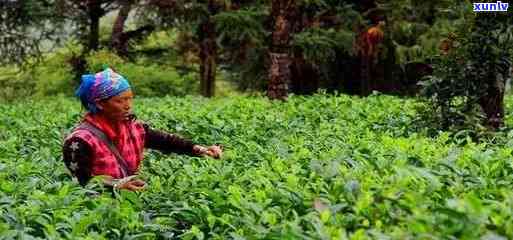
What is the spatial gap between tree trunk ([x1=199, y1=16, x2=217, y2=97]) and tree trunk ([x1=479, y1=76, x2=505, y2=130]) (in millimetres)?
16917

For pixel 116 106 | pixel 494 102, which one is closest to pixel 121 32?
pixel 494 102

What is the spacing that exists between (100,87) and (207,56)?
2058 centimetres

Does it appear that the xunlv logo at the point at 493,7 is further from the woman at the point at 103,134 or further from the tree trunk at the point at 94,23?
the tree trunk at the point at 94,23

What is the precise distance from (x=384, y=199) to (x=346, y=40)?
2054 cm

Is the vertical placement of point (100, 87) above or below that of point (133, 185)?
above

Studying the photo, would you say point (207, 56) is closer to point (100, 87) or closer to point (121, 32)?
point (121, 32)

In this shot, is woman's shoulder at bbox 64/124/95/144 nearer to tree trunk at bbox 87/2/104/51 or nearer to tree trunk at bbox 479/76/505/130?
tree trunk at bbox 479/76/505/130

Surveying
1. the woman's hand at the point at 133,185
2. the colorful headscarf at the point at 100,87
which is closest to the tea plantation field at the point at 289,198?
the woman's hand at the point at 133,185

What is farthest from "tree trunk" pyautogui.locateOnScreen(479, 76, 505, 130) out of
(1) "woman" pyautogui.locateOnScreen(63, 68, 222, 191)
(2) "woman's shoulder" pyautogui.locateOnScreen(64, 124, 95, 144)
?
(2) "woman's shoulder" pyautogui.locateOnScreen(64, 124, 95, 144)

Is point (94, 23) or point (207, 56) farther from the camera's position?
point (94, 23)

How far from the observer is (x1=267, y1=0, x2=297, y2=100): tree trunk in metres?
14.5

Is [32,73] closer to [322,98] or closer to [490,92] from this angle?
[322,98]

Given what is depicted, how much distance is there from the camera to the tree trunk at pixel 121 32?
2733 centimetres

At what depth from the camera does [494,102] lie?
30.0 feet
